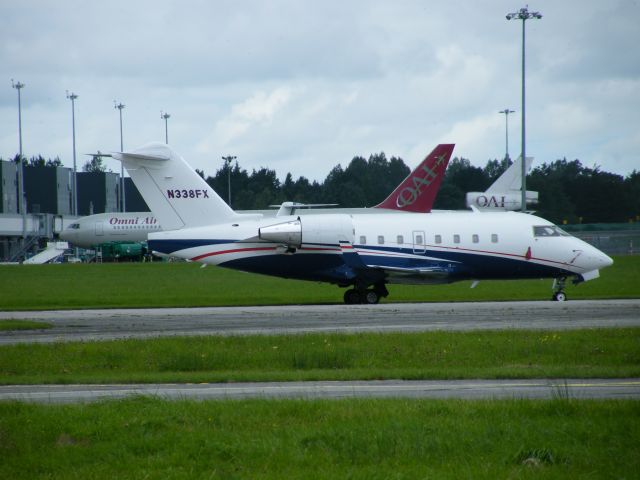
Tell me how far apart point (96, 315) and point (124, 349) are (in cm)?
1009

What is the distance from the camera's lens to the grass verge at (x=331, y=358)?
1706cm

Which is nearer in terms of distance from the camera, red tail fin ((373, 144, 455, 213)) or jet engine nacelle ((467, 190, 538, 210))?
red tail fin ((373, 144, 455, 213))

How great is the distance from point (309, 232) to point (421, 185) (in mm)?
13885

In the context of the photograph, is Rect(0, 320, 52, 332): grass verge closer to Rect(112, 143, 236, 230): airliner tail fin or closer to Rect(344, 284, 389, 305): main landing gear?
Rect(112, 143, 236, 230): airliner tail fin

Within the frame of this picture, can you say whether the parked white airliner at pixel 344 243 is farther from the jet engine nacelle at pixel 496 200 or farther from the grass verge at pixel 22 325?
the jet engine nacelle at pixel 496 200

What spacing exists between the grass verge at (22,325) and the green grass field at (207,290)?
8473 mm

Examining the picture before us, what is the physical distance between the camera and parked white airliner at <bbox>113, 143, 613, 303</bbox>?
113ft

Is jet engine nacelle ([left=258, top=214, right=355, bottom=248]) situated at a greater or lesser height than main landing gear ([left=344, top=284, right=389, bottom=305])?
greater

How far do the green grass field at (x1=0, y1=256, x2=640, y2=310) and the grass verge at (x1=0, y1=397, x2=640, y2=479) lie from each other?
24.0 metres

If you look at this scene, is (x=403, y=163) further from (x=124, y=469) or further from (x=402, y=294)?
(x=124, y=469)

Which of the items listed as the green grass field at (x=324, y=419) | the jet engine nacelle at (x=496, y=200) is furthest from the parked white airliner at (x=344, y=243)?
the jet engine nacelle at (x=496, y=200)

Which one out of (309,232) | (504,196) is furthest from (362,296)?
(504,196)

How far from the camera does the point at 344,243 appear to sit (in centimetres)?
3447

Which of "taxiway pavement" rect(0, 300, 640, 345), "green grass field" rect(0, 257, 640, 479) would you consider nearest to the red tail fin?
"taxiway pavement" rect(0, 300, 640, 345)
